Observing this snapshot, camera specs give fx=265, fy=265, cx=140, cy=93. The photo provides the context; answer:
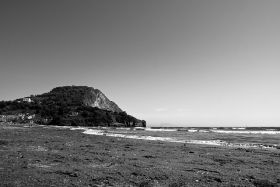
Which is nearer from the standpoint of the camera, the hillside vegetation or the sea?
the sea

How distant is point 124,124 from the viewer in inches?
7480

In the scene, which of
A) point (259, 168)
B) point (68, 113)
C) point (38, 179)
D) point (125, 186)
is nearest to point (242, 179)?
point (259, 168)

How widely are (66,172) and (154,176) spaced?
17.7 ft

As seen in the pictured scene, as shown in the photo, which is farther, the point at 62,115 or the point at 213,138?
the point at 62,115

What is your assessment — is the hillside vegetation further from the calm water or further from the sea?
the calm water

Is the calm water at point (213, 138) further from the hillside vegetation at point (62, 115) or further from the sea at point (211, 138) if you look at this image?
the hillside vegetation at point (62, 115)

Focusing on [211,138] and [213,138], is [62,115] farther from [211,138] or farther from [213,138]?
[213,138]

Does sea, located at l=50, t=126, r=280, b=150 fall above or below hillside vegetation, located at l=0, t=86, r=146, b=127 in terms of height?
below

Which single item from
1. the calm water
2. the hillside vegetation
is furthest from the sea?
the hillside vegetation

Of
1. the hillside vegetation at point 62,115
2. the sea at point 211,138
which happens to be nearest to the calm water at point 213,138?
the sea at point 211,138

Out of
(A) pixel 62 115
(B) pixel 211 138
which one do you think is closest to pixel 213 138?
(B) pixel 211 138

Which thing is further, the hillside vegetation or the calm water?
the hillside vegetation

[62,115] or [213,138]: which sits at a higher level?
[62,115]

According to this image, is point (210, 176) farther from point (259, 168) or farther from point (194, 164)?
point (259, 168)
